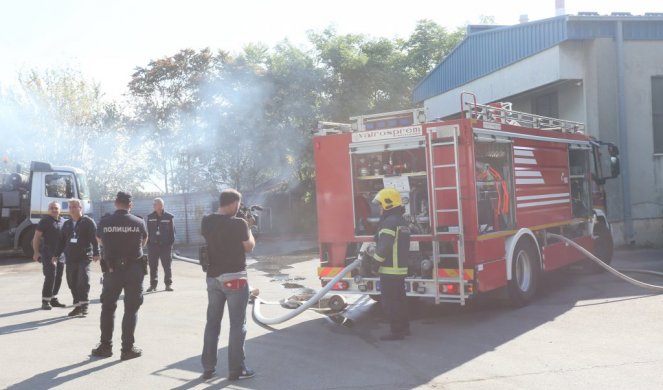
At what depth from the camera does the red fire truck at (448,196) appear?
7664 millimetres

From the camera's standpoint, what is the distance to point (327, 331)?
7605mm

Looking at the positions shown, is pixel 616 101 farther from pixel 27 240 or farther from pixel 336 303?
pixel 27 240

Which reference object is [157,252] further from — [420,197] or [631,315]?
[631,315]

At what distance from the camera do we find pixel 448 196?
7.84 metres

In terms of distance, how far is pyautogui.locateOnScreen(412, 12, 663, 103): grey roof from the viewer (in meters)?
15.8

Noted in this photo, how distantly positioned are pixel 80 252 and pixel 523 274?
6325 millimetres

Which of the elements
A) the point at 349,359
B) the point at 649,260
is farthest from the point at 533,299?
the point at 649,260

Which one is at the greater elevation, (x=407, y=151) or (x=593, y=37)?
(x=593, y=37)

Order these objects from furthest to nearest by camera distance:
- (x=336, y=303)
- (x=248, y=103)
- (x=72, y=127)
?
(x=72, y=127), (x=248, y=103), (x=336, y=303)

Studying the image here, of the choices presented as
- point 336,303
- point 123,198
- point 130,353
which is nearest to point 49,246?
point 123,198

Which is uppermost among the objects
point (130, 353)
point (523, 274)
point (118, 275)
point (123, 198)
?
point (123, 198)

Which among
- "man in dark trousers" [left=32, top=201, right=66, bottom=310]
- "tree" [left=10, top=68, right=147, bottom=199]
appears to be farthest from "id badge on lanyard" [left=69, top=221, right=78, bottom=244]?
"tree" [left=10, top=68, right=147, bottom=199]

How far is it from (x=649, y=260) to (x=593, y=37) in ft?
19.0

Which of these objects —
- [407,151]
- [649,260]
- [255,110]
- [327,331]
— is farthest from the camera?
[255,110]
